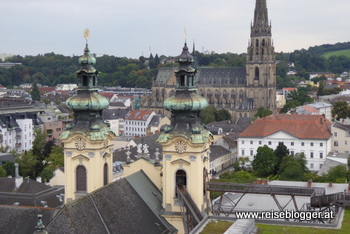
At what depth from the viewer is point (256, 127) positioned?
92125 mm

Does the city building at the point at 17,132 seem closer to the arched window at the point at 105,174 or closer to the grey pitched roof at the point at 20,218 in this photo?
the arched window at the point at 105,174

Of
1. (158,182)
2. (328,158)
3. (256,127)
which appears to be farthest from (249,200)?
(256,127)

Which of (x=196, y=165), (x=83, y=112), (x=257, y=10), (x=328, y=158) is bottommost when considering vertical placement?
(x=328, y=158)

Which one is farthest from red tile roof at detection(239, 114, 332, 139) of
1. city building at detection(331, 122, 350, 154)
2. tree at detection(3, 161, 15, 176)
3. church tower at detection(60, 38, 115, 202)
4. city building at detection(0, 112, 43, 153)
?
church tower at detection(60, 38, 115, 202)

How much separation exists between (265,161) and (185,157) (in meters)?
51.3

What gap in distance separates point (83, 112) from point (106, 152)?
2.86m

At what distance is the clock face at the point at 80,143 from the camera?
34.2 metres

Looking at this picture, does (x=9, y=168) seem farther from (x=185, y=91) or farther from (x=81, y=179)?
(x=185, y=91)

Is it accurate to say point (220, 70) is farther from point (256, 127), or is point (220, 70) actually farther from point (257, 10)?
point (256, 127)

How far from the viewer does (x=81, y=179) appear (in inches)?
1358

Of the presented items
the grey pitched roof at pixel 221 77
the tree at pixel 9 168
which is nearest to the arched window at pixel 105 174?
the tree at pixel 9 168

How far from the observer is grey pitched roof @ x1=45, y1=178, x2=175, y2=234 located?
27.3m

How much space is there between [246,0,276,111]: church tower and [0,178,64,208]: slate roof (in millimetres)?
108544

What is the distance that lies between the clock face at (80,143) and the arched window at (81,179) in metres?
1.20
